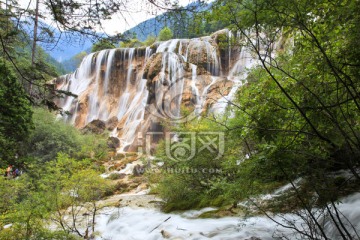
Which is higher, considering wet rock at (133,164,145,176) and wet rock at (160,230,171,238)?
wet rock at (133,164,145,176)

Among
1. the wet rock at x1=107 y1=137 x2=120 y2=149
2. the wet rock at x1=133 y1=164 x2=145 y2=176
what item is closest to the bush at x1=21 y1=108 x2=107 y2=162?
the wet rock at x1=107 y1=137 x2=120 y2=149

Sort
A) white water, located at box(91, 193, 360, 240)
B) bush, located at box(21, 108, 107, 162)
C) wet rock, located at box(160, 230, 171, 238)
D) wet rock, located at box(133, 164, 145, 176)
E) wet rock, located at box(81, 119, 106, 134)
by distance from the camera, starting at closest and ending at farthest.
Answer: white water, located at box(91, 193, 360, 240)
wet rock, located at box(160, 230, 171, 238)
wet rock, located at box(133, 164, 145, 176)
bush, located at box(21, 108, 107, 162)
wet rock, located at box(81, 119, 106, 134)

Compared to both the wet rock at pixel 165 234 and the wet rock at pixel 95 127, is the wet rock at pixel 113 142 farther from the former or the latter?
the wet rock at pixel 165 234

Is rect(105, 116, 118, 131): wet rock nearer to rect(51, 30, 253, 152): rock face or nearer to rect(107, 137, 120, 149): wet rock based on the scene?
rect(51, 30, 253, 152): rock face

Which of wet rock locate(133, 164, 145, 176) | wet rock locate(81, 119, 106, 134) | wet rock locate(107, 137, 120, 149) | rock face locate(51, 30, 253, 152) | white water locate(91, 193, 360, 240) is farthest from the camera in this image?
wet rock locate(81, 119, 106, 134)

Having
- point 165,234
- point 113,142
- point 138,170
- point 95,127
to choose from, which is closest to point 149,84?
point 113,142

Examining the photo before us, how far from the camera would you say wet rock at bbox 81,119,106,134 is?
948 inches

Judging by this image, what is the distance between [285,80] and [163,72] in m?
18.8

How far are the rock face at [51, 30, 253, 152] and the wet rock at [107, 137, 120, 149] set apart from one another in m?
0.09

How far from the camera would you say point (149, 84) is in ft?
73.8

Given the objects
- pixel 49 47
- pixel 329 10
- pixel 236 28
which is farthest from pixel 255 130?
pixel 49 47

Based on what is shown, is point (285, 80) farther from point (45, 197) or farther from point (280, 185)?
point (45, 197)

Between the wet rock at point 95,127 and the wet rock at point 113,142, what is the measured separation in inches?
107

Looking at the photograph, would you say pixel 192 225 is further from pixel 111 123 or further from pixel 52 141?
pixel 111 123
